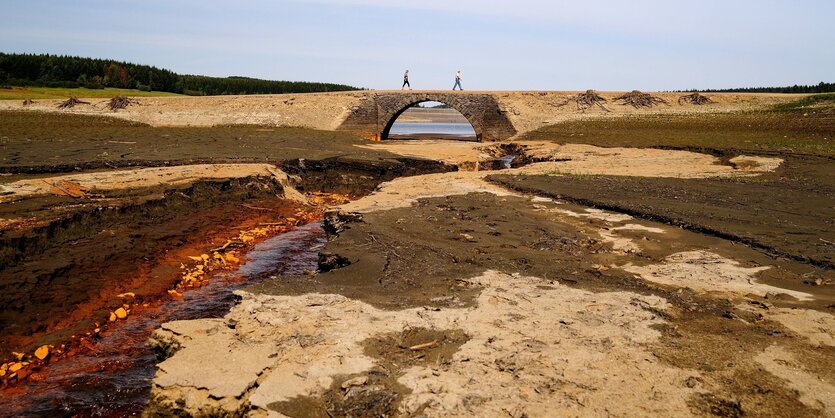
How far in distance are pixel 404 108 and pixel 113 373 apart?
95.8ft

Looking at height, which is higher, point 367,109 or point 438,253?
point 367,109

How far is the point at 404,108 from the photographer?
34188 millimetres

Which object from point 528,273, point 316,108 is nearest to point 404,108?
point 316,108

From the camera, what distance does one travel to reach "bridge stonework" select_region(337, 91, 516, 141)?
33875mm

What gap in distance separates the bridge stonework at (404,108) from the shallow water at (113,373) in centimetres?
2547

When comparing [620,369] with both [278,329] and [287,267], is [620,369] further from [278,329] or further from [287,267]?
[287,267]

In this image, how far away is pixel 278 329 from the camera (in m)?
5.42

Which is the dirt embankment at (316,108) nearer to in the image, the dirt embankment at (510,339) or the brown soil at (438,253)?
the brown soil at (438,253)

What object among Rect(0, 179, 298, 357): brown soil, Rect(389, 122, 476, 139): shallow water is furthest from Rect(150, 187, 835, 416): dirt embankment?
Rect(389, 122, 476, 139): shallow water

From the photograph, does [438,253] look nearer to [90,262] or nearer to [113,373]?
[113,373]

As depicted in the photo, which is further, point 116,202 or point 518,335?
point 116,202

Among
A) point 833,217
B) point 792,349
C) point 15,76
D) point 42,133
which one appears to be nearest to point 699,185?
point 833,217

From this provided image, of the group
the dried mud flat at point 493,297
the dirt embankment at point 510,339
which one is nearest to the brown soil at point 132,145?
the dried mud flat at point 493,297

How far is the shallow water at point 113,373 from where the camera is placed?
5660 millimetres
